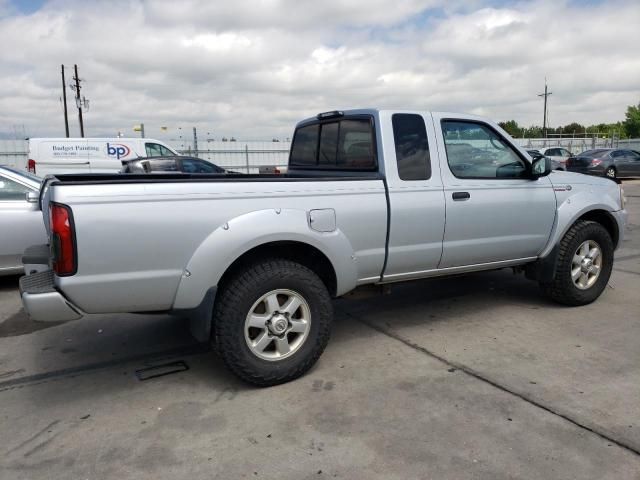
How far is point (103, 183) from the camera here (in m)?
2.85

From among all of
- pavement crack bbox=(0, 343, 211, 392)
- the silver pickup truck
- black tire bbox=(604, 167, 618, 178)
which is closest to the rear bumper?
the silver pickup truck

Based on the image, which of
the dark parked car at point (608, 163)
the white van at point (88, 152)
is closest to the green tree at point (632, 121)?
the dark parked car at point (608, 163)

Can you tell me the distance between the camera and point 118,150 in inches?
749

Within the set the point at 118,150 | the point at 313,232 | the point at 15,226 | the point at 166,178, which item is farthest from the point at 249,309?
the point at 118,150

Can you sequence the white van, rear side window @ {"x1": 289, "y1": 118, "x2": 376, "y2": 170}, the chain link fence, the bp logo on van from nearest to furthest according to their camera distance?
1. rear side window @ {"x1": 289, "y1": 118, "x2": 376, "y2": 170}
2. the white van
3. the bp logo on van
4. the chain link fence

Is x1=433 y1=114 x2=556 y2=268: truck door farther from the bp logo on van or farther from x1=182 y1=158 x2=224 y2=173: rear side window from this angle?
the bp logo on van

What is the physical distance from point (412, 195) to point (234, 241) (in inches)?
56.9

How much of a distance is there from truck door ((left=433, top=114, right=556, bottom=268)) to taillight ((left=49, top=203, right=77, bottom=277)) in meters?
2.63

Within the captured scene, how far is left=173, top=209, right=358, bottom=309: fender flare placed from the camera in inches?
122

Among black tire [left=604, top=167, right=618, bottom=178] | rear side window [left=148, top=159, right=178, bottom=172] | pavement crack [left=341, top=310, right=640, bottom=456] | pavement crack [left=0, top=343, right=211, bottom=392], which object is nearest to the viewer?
pavement crack [left=341, top=310, right=640, bottom=456]

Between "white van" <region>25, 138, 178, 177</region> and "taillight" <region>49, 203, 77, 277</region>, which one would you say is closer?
"taillight" <region>49, 203, 77, 277</region>

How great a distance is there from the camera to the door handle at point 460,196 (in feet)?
13.4

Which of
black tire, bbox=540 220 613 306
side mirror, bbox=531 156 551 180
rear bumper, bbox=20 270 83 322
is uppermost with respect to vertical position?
side mirror, bbox=531 156 551 180

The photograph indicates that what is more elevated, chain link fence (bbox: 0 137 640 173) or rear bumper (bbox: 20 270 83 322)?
chain link fence (bbox: 0 137 640 173)
